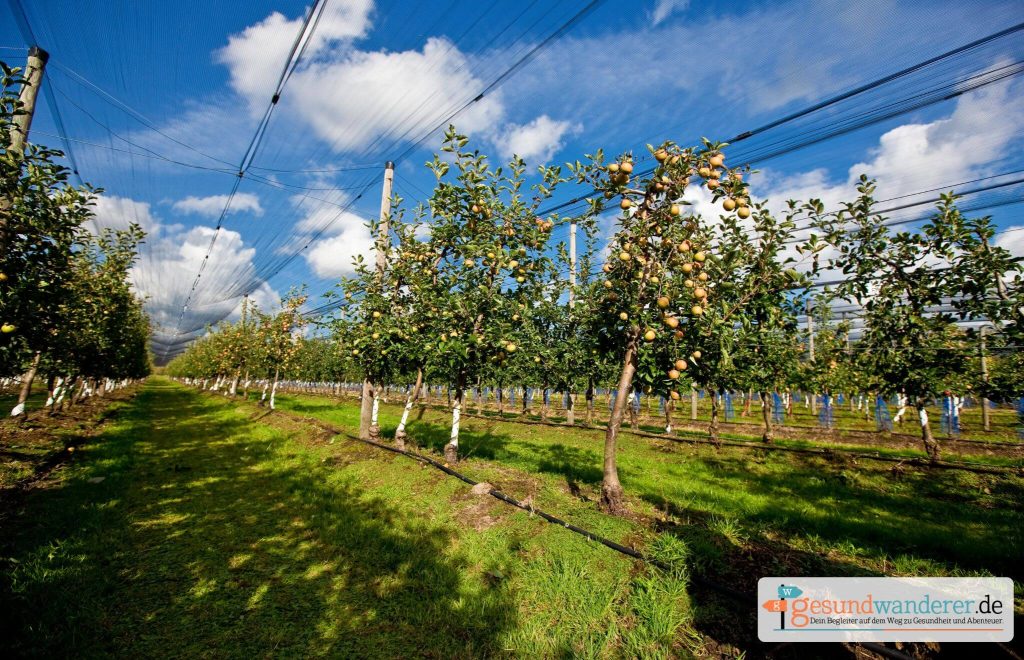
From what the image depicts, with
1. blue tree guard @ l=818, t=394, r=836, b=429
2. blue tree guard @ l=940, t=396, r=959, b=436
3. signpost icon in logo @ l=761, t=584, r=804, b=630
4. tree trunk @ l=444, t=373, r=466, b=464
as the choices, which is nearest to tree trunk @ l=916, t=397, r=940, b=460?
signpost icon in logo @ l=761, t=584, r=804, b=630

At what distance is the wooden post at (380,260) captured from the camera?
12.8 m

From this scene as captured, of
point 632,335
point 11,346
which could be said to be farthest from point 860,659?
point 11,346

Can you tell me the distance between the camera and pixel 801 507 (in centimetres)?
1008

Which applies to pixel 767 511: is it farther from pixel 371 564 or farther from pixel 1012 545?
pixel 371 564

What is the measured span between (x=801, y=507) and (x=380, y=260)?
13626mm

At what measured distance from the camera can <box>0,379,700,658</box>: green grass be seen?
4379 millimetres

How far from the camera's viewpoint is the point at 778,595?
14.1 ft

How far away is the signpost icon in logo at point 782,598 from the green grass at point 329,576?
0.81m

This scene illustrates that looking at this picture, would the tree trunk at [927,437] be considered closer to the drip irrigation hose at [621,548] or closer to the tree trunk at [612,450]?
the tree trunk at [612,450]

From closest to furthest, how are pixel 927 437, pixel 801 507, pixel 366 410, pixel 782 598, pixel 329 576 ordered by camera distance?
pixel 782 598, pixel 329 576, pixel 801 507, pixel 927 437, pixel 366 410

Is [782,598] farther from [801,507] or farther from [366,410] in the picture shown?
[366,410]

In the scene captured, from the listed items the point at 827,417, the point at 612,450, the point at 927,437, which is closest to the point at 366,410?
the point at 612,450

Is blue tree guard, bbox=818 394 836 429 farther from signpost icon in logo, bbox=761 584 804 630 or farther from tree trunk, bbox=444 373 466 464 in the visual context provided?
signpost icon in logo, bbox=761 584 804 630

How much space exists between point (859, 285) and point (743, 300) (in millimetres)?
3978
